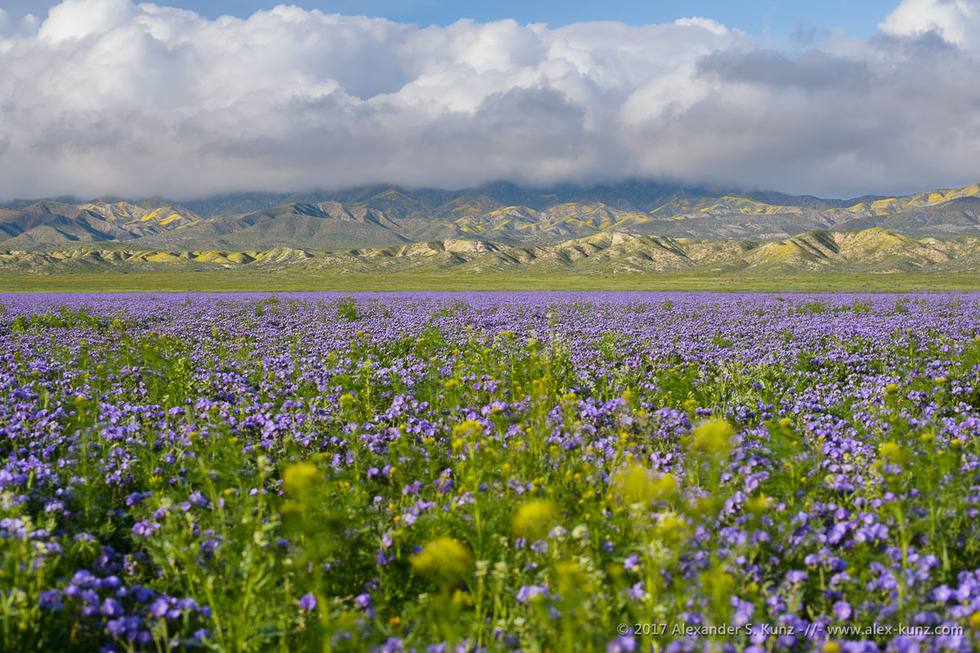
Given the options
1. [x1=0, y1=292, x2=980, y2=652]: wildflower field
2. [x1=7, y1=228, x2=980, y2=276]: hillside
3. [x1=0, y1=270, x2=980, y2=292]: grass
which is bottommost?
[x1=0, y1=292, x2=980, y2=652]: wildflower field

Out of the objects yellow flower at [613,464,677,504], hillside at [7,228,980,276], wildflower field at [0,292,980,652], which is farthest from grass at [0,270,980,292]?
hillside at [7,228,980,276]

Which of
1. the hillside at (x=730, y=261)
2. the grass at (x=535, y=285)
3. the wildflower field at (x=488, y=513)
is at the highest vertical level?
the hillside at (x=730, y=261)

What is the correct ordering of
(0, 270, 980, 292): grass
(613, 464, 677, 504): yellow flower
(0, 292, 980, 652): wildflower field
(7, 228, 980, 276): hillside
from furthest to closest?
(7, 228, 980, 276): hillside → (0, 270, 980, 292): grass → (613, 464, 677, 504): yellow flower → (0, 292, 980, 652): wildflower field

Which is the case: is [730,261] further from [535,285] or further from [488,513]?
[488,513]

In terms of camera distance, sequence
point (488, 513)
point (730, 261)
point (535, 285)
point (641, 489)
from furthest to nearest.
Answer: point (730, 261), point (535, 285), point (488, 513), point (641, 489)

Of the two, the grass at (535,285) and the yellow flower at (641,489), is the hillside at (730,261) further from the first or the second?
the yellow flower at (641,489)

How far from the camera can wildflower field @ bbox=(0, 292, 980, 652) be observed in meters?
2.96

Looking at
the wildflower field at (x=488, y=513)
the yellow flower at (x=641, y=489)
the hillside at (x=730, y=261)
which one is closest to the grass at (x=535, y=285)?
the wildflower field at (x=488, y=513)

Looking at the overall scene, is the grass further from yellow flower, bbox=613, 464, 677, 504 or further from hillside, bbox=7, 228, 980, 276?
hillside, bbox=7, 228, 980, 276

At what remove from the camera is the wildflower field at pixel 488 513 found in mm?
2965

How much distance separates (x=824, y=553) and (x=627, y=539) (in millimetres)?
1264

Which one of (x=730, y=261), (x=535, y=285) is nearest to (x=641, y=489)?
(x=535, y=285)

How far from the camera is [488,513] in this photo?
4.17 meters

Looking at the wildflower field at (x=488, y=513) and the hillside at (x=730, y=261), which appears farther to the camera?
the hillside at (x=730, y=261)
